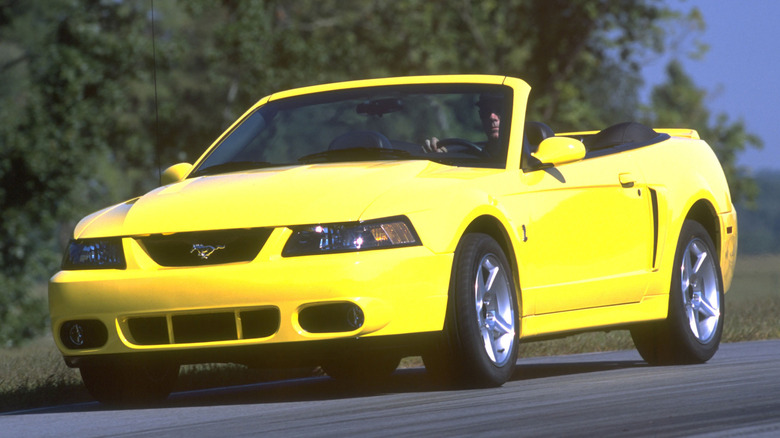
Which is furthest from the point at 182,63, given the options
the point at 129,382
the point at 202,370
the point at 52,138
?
the point at 129,382

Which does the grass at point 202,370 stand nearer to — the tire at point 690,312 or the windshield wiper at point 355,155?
the windshield wiper at point 355,155

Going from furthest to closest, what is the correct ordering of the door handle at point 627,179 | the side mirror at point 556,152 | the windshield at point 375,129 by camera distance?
the door handle at point 627,179 → the windshield at point 375,129 → the side mirror at point 556,152

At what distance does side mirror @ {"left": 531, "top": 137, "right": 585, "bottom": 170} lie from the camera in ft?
26.5

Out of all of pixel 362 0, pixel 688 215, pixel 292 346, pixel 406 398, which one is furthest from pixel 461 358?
pixel 362 0

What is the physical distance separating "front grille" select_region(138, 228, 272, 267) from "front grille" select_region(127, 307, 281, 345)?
0.78 feet

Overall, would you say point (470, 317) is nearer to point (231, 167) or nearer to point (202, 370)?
point (231, 167)

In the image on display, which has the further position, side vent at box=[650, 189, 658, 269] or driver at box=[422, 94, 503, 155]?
side vent at box=[650, 189, 658, 269]

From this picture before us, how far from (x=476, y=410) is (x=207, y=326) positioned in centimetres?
137

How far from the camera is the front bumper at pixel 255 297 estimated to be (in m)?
6.88

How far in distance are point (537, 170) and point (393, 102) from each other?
938 mm

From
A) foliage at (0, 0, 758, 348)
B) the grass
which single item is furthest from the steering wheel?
foliage at (0, 0, 758, 348)

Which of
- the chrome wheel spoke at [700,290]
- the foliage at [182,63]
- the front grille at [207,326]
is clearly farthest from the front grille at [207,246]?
the foliage at [182,63]

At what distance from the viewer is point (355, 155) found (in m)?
8.13

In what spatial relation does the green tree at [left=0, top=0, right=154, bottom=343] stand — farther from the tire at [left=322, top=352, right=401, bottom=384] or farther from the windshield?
the windshield
